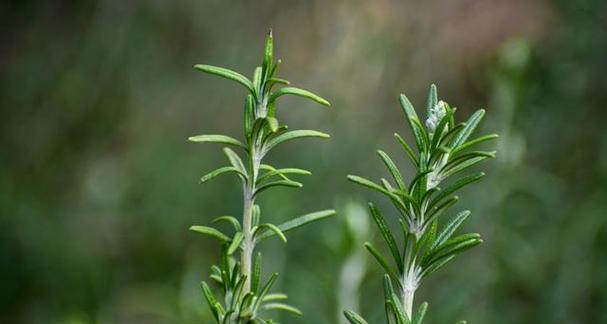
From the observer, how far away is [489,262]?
145 cm

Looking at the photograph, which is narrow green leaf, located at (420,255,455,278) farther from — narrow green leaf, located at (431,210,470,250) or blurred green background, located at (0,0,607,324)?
blurred green background, located at (0,0,607,324)

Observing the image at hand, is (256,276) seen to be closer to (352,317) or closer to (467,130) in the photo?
(352,317)

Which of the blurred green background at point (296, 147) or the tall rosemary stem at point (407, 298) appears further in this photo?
the blurred green background at point (296, 147)

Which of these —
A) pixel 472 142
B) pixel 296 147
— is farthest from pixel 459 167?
pixel 296 147

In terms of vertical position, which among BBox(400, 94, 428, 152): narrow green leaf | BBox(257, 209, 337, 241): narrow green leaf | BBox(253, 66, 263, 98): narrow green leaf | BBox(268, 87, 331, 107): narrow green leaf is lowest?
BBox(257, 209, 337, 241): narrow green leaf

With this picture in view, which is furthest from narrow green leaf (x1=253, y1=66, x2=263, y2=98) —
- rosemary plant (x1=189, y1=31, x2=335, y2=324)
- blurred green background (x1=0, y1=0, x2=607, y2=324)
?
blurred green background (x1=0, y1=0, x2=607, y2=324)

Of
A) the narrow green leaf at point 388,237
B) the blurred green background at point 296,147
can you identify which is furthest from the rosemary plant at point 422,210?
the blurred green background at point 296,147

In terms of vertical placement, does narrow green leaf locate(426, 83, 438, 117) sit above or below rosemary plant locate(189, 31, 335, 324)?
above

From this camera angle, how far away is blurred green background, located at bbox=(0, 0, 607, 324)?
1.46 meters

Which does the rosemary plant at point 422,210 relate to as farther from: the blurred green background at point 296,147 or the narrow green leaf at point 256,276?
the blurred green background at point 296,147

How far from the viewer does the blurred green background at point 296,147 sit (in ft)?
4.77

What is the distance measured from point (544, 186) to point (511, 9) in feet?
5.97

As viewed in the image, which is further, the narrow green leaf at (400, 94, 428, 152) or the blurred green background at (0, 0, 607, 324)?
the blurred green background at (0, 0, 607, 324)

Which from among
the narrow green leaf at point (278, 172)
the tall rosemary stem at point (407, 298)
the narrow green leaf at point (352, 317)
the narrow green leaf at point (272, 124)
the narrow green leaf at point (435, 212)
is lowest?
the narrow green leaf at point (352, 317)
